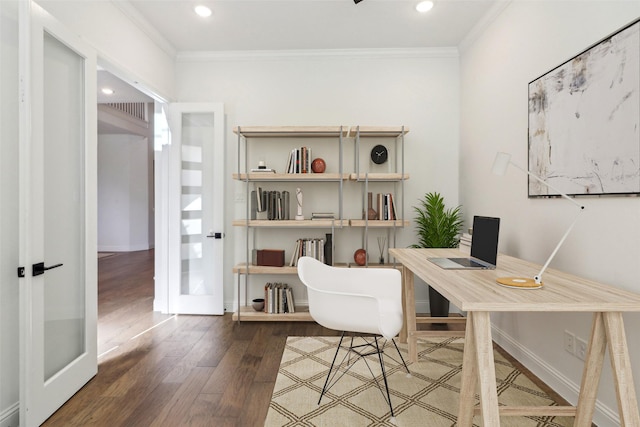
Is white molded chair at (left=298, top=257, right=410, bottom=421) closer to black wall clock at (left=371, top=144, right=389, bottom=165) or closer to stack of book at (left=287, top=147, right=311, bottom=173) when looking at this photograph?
stack of book at (left=287, top=147, right=311, bottom=173)

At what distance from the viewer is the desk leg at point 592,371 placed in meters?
1.49

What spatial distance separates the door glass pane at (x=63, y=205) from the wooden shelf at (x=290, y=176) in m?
1.45

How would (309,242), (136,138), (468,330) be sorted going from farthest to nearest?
(136,138)
(309,242)
(468,330)

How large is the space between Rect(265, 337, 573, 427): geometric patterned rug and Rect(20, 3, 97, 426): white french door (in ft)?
4.01

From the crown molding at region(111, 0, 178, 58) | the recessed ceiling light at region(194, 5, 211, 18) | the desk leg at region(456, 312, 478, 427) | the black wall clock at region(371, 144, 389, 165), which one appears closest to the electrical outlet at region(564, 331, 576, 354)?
the desk leg at region(456, 312, 478, 427)

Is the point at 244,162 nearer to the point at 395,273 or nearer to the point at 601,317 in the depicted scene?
the point at 395,273

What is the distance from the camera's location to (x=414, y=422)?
1854 mm

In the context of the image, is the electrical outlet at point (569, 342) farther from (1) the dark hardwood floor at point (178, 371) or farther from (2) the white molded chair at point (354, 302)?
(1) the dark hardwood floor at point (178, 371)

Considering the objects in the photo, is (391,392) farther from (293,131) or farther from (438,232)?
(293,131)

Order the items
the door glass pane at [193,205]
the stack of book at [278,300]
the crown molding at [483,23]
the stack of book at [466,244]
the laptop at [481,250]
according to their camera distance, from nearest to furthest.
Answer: the laptop at [481,250], the stack of book at [466,244], the crown molding at [483,23], the stack of book at [278,300], the door glass pane at [193,205]

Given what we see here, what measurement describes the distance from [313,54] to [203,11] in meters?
1.20

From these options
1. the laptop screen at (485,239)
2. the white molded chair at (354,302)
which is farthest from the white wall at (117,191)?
the laptop screen at (485,239)

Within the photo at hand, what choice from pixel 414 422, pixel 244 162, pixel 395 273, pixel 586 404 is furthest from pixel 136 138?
pixel 586 404

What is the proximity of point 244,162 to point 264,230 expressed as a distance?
76 cm
